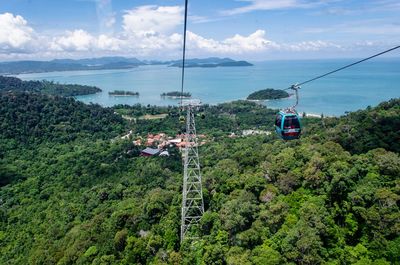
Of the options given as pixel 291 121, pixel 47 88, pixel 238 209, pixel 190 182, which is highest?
pixel 291 121

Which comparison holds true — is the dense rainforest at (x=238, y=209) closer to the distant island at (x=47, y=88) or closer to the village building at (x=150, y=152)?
the village building at (x=150, y=152)

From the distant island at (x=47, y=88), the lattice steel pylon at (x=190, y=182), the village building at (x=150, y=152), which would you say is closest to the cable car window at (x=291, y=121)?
the lattice steel pylon at (x=190, y=182)

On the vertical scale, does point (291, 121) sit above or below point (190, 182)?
above

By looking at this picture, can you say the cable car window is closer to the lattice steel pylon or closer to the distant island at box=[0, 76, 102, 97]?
the lattice steel pylon

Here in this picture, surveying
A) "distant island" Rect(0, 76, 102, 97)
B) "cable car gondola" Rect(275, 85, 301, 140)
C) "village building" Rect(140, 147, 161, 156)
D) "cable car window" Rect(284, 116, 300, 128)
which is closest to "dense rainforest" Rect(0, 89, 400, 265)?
"cable car gondola" Rect(275, 85, 301, 140)

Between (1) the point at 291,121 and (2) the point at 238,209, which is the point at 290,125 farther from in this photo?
(2) the point at 238,209

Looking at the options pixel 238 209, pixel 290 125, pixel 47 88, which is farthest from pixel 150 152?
pixel 47 88

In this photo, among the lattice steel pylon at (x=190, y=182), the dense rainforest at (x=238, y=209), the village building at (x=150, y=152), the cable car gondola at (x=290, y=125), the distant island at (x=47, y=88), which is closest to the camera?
the dense rainforest at (x=238, y=209)

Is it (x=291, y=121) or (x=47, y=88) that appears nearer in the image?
(x=291, y=121)

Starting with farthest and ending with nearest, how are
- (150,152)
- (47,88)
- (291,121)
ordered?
1. (47,88)
2. (150,152)
3. (291,121)
